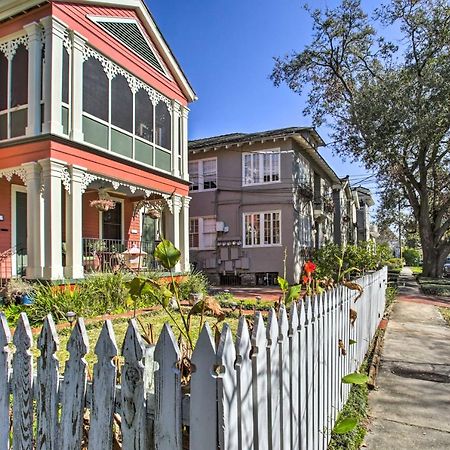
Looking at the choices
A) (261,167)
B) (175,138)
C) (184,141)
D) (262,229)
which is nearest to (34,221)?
(175,138)

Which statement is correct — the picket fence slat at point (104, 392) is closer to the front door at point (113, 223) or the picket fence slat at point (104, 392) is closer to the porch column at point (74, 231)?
the porch column at point (74, 231)

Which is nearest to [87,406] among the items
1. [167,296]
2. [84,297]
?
[167,296]

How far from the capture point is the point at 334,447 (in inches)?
114

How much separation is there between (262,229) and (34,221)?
476 inches

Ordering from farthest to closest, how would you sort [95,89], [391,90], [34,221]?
1. [391,90]
2. [95,89]
3. [34,221]

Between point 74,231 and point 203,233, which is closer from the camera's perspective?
point 74,231

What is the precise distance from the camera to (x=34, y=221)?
8797 millimetres

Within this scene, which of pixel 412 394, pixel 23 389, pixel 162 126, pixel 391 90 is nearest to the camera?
pixel 23 389

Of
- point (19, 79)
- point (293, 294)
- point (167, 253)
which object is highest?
point (19, 79)

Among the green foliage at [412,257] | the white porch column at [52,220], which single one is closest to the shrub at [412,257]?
the green foliage at [412,257]

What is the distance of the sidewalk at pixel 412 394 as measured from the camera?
309cm

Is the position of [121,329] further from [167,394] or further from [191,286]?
[167,394]

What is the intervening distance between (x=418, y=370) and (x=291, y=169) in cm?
1425

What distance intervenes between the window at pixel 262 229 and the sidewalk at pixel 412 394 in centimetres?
1141
